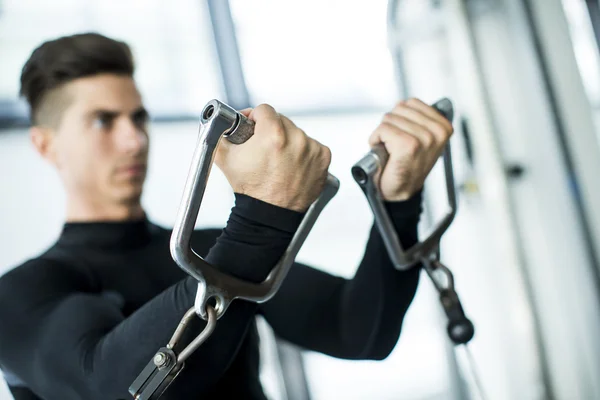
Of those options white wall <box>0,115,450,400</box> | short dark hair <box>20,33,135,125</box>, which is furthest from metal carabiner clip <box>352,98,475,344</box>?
white wall <box>0,115,450,400</box>

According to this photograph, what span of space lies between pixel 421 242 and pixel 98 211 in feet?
1.83

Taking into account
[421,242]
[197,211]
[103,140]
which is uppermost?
[103,140]

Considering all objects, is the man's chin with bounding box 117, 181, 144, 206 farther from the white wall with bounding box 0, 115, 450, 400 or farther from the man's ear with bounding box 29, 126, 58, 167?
the white wall with bounding box 0, 115, 450, 400

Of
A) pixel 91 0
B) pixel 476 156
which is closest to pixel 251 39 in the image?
pixel 91 0

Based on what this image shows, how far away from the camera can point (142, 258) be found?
0.87 metres

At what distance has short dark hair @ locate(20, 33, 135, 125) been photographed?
33.3 inches

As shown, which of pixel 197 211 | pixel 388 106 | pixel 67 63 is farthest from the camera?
pixel 388 106

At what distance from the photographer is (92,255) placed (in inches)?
32.7

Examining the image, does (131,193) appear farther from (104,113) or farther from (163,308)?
(163,308)

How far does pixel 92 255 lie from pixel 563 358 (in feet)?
4.40

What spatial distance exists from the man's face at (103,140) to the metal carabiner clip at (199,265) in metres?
0.50

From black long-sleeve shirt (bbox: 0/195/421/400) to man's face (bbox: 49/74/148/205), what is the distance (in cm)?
6

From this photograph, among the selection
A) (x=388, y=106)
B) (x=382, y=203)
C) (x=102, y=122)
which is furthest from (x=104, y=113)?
(x=388, y=106)

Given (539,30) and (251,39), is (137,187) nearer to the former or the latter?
(251,39)
